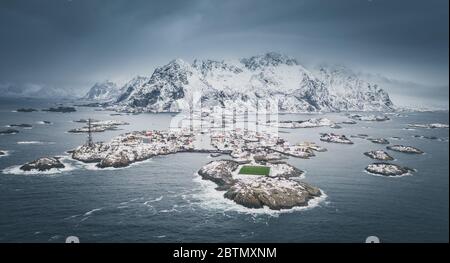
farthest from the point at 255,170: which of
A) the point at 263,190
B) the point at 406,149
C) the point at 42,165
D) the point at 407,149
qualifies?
the point at 407,149

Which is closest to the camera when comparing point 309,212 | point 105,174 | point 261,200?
point 309,212

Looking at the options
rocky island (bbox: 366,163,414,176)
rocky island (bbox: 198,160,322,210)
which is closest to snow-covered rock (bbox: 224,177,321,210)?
rocky island (bbox: 198,160,322,210)

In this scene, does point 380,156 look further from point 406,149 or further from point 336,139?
point 336,139

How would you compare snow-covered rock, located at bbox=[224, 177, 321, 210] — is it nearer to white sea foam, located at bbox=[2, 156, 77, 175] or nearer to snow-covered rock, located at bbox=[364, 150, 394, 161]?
white sea foam, located at bbox=[2, 156, 77, 175]
